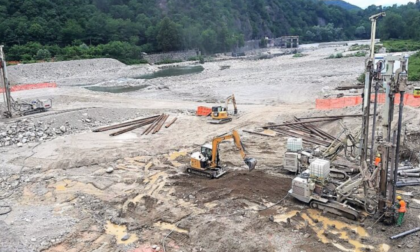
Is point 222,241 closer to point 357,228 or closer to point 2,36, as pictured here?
point 357,228

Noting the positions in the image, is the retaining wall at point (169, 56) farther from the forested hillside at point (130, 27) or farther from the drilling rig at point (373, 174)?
the drilling rig at point (373, 174)

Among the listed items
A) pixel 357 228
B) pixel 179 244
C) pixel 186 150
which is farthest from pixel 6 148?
pixel 357 228

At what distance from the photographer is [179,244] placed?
11438mm

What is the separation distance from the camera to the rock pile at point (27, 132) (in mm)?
23141

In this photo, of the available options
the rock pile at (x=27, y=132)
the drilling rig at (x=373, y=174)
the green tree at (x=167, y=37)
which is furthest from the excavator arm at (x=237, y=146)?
the green tree at (x=167, y=37)

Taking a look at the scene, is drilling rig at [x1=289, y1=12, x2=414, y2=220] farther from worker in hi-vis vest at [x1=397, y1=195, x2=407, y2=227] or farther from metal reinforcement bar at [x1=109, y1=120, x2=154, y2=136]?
metal reinforcement bar at [x1=109, y1=120, x2=154, y2=136]

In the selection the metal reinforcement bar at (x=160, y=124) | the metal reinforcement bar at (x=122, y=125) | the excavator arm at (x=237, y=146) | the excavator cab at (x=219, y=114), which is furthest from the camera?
the excavator cab at (x=219, y=114)

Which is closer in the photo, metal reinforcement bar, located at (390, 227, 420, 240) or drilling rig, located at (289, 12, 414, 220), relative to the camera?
metal reinforcement bar, located at (390, 227, 420, 240)

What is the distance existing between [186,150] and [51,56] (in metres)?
64.2

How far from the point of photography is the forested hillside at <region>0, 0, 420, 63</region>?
268ft

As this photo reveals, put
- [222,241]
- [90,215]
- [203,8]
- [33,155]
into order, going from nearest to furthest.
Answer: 1. [222,241]
2. [90,215]
3. [33,155]
4. [203,8]

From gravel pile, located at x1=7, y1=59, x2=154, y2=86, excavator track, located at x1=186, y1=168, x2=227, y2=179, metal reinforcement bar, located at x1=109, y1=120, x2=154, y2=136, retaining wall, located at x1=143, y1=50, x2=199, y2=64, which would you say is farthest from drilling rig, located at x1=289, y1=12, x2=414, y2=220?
retaining wall, located at x1=143, y1=50, x2=199, y2=64

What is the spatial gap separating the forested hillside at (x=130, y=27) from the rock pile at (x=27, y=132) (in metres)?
51.7

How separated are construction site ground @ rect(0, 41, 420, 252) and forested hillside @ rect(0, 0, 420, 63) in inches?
2214
